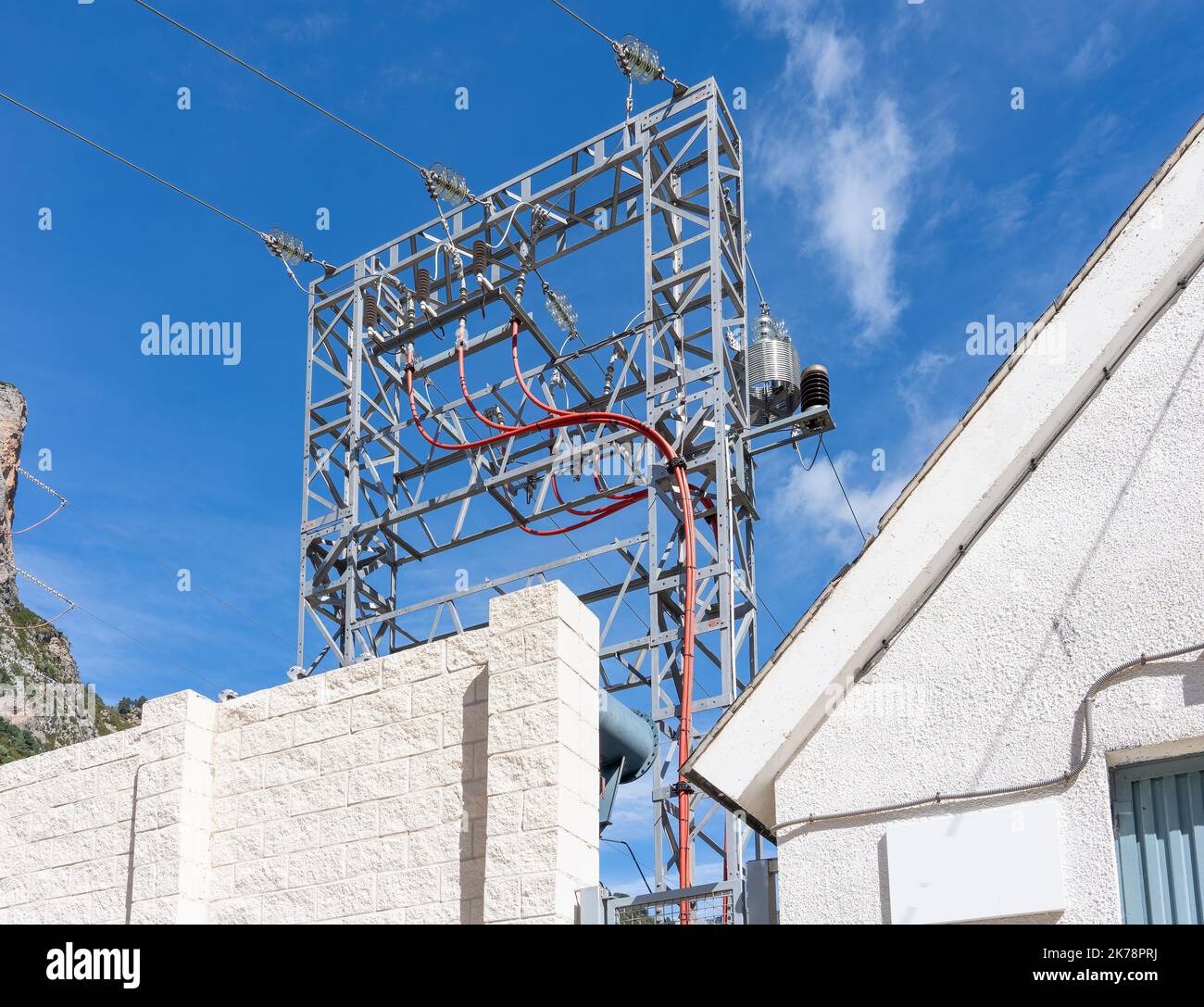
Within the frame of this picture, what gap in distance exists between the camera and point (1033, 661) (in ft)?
24.8

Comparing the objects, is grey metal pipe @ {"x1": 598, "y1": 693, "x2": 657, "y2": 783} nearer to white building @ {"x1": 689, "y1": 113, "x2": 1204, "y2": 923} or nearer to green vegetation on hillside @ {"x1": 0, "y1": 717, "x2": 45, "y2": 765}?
white building @ {"x1": 689, "y1": 113, "x2": 1204, "y2": 923}

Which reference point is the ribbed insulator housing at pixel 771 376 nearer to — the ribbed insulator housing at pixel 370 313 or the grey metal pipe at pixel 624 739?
the grey metal pipe at pixel 624 739

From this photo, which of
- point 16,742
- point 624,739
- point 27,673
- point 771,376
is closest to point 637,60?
point 771,376

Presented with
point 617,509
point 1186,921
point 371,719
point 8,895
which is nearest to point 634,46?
point 617,509

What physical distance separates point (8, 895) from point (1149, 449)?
858 cm

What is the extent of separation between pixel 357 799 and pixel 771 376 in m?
7.31

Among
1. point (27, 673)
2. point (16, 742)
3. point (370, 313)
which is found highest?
point (27, 673)

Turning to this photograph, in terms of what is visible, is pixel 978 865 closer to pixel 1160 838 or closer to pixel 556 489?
pixel 1160 838

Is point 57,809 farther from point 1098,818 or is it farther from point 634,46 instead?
point 634,46

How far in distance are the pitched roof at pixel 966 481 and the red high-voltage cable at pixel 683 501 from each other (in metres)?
1.24

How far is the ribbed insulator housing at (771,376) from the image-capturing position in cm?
1509

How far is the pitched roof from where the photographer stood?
7812mm

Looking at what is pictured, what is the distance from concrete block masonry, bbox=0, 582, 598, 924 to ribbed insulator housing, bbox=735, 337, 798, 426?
20.9 ft

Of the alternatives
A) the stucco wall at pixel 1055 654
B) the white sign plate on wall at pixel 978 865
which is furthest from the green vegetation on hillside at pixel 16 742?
the white sign plate on wall at pixel 978 865
